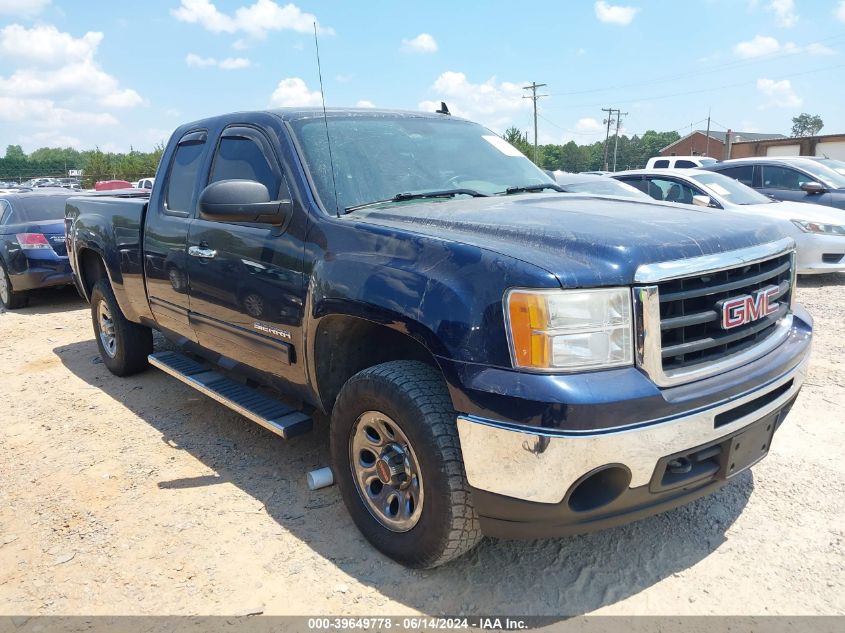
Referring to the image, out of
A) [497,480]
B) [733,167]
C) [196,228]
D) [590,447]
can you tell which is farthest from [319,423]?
[733,167]

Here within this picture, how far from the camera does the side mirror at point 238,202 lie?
3018 millimetres

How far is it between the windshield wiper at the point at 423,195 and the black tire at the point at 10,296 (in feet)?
24.9

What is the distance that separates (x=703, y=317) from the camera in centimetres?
233

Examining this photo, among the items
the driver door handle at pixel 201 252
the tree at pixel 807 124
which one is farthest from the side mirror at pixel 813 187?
the tree at pixel 807 124

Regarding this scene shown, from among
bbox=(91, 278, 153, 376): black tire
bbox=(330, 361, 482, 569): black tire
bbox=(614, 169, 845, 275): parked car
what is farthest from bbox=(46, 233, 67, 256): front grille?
bbox=(614, 169, 845, 275): parked car

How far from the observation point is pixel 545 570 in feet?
8.91

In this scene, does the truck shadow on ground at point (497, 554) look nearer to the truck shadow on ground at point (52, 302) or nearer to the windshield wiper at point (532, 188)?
the windshield wiper at point (532, 188)

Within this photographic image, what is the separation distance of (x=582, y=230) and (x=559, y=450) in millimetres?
831

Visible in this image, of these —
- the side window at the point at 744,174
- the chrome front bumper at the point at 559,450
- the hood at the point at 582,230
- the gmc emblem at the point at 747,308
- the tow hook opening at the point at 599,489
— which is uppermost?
the hood at the point at 582,230

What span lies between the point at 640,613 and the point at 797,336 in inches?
53.8

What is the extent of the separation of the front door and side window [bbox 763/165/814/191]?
10055mm

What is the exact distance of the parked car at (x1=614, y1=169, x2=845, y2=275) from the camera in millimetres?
8297

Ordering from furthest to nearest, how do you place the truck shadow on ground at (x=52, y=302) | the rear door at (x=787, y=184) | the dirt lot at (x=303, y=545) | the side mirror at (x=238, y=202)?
A: the rear door at (x=787, y=184)
the truck shadow on ground at (x=52, y=302)
the side mirror at (x=238, y=202)
the dirt lot at (x=303, y=545)

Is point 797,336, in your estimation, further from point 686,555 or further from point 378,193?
point 378,193
